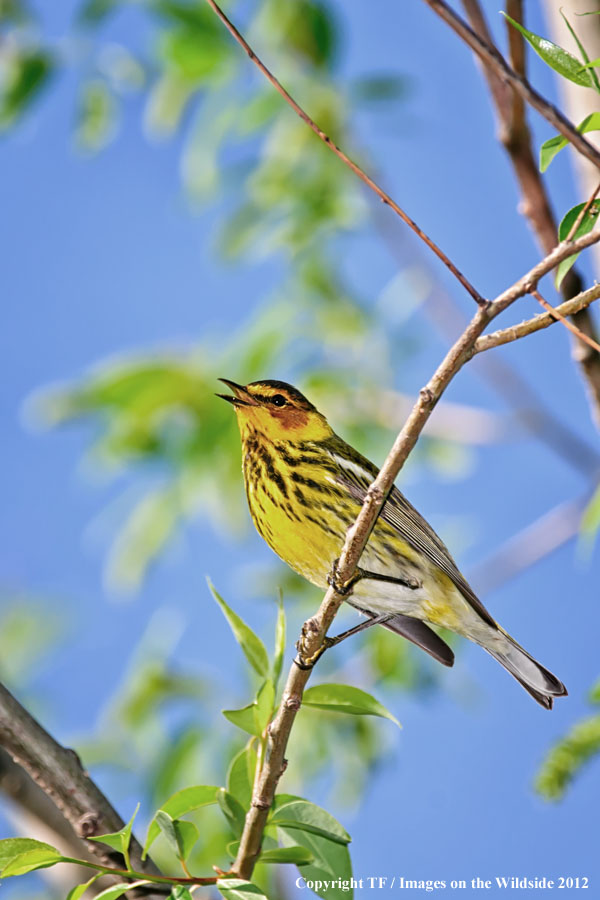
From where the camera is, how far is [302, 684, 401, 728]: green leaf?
5.80 feet

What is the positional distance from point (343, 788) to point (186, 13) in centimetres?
307

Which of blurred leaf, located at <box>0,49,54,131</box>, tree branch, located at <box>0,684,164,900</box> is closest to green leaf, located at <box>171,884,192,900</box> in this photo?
tree branch, located at <box>0,684,164,900</box>

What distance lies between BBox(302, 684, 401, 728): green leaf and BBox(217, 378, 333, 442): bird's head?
118 centimetres

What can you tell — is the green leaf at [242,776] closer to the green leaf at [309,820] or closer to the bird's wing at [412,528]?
the green leaf at [309,820]

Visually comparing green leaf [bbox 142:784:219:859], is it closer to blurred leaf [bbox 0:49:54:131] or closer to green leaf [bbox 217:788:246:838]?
green leaf [bbox 217:788:246:838]

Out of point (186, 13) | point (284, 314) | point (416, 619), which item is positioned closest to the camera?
point (416, 619)

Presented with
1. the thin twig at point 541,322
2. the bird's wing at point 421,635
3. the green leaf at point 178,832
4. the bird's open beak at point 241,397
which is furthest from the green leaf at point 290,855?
the bird's open beak at point 241,397

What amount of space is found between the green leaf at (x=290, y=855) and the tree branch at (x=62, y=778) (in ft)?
0.92

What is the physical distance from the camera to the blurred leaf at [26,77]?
340 centimetres

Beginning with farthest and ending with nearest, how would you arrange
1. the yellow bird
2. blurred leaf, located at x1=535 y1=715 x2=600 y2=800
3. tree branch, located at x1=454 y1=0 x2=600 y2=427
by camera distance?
the yellow bird, tree branch, located at x1=454 y1=0 x2=600 y2=427, blurred leaf, located at x1=535 y1=715 x2=600 y2=800

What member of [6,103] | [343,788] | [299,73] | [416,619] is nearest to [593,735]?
[416,619]

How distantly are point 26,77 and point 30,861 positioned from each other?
278 cm

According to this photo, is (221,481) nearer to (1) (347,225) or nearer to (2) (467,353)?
(1) (347,225)

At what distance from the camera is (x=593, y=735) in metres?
2.13
